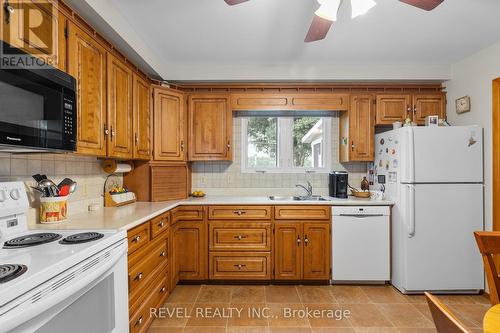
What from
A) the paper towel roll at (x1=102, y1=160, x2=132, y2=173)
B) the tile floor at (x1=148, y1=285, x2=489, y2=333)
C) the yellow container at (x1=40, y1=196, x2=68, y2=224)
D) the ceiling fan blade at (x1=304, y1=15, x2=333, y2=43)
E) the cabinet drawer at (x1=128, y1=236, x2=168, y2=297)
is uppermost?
the ceiling fan blade at (x1=304, y1=15, x2=333, y2=43)

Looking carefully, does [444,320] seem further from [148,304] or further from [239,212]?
[239,212]

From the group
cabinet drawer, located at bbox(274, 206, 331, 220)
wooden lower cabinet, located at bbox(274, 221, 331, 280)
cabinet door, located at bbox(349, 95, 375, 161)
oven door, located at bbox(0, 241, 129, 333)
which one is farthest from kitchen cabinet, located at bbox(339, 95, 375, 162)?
oven door, located at bbox(0, 241, 129, 333)

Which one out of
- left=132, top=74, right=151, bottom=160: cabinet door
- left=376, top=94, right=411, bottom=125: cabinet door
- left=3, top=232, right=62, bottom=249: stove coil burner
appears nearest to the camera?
left=3, top=232, right=62, bottom=249: stove coil burner

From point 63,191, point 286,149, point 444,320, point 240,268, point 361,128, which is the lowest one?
point 240,268

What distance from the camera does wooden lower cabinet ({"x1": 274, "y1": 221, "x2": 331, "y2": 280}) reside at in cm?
270

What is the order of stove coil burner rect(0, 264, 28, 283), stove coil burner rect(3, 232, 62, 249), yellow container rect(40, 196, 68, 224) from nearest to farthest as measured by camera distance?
stove coil burner rect(0, 264, 28, 283), stove coil burner rect(3, 232, 62, 249), yellow container rect(40, 196, 68, 224)

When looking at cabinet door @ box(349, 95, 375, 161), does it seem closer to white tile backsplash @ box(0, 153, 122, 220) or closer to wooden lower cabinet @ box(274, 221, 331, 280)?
wooden lower cabinet @ box(274, 221, 331, 280)

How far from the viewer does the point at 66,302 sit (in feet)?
3.35

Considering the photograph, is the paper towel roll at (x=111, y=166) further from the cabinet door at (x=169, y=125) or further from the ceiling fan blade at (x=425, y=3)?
the ceiling fan blade at (x=425, y=3)

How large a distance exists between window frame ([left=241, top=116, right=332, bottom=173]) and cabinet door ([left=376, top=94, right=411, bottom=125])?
1.98ft

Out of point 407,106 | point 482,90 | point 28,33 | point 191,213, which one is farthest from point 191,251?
point 482,90

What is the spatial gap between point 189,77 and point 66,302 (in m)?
2.51

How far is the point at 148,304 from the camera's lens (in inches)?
75.4

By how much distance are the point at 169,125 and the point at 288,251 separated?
1.89 m
